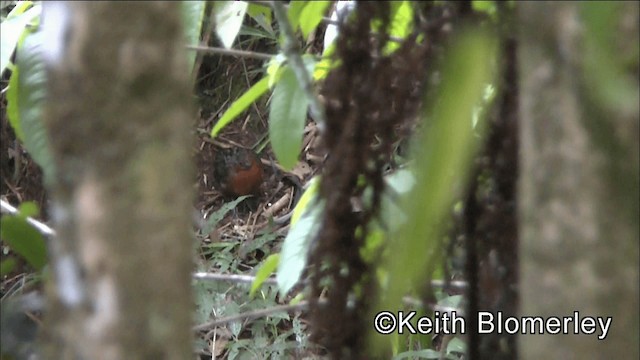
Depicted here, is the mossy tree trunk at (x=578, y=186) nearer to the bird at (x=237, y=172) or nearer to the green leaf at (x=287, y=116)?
the green leaf at (x=287, y=116)

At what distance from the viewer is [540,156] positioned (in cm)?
37

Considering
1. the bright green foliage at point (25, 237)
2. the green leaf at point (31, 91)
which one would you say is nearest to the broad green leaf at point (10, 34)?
the green leaf at point (31, 91)

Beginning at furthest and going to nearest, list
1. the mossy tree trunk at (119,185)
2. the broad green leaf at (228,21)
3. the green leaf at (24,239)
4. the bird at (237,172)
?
1. the bird at (237,172)
2. the broad green leaf at (228,21)
3. the green leaf at (24,239)
4. the mossy tree trunk at (119,185)

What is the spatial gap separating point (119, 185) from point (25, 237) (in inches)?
9.1

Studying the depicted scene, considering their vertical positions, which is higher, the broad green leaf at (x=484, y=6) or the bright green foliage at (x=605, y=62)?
the bright green foliage at (x=605, y=62)

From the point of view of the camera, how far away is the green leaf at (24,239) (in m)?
0.52

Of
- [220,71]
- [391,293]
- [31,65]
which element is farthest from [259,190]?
[391,293]

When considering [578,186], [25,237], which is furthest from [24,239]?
[578,186]

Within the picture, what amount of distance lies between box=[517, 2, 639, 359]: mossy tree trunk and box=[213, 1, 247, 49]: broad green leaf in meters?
0.53

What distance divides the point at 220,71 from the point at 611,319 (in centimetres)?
273

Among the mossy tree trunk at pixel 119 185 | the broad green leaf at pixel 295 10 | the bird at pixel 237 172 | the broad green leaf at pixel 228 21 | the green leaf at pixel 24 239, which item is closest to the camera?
the mossy tree trunk at pixel 119 185

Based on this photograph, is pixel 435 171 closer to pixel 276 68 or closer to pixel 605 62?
pixel 605 62

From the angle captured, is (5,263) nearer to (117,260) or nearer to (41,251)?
(41,251)

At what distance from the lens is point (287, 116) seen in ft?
2.43
